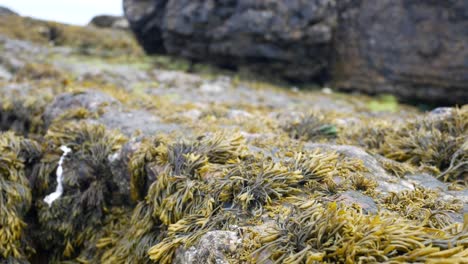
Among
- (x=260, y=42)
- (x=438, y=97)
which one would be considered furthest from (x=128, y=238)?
(x=438, y=97)

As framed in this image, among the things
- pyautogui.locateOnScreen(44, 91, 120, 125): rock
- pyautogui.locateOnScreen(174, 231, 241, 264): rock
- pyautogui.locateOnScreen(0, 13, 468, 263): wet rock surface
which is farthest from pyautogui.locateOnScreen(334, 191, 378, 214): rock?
pyautogui.locateOnScreen(44, 91, 120, 125): rock

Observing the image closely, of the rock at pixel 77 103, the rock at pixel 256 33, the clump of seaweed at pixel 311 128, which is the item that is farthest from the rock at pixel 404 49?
the rock at pixel 77 103

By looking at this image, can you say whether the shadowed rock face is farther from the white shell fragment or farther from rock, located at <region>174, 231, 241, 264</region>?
rock, located at <region>174, 231, 241, 264</region>

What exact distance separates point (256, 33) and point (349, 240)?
326 inches

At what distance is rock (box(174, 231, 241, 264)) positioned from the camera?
2.06 m

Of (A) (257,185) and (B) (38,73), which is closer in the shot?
(A) (257,185)

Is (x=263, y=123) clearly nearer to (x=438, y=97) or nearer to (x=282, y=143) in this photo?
(x=282, y=143)

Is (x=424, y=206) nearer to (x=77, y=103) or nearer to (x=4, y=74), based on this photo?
(x=77, y=103)

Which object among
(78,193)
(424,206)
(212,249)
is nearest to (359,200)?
(424,206)

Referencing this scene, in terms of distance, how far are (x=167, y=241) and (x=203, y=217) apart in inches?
11.3

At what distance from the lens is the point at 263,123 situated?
4.93m

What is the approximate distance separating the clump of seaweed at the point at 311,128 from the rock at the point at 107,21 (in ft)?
61.6

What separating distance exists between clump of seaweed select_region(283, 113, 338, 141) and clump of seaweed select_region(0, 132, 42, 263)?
294 centimetres

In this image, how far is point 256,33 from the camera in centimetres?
944
